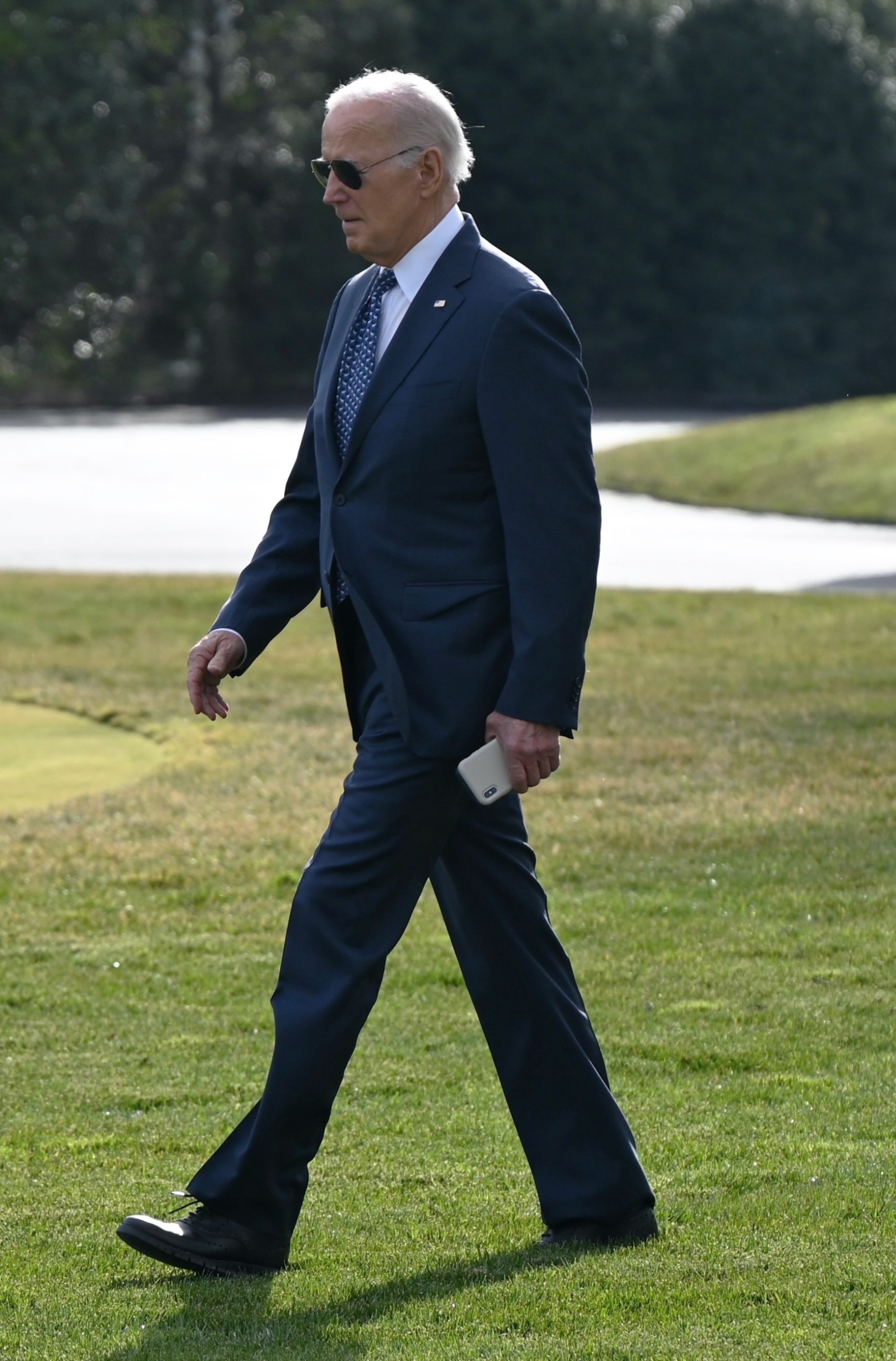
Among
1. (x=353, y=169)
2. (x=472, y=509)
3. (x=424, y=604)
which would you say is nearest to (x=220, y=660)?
(x=424, y=604)

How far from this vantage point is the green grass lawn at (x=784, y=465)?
78.0 ft

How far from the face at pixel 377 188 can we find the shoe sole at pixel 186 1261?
1.69 m

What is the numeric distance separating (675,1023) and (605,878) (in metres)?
1.72

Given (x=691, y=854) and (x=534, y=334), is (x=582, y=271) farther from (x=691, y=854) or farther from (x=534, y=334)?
(x=534, y=334)

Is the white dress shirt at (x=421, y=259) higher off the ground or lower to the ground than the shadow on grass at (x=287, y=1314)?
higher

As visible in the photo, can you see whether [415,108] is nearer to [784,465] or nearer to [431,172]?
[431,172]

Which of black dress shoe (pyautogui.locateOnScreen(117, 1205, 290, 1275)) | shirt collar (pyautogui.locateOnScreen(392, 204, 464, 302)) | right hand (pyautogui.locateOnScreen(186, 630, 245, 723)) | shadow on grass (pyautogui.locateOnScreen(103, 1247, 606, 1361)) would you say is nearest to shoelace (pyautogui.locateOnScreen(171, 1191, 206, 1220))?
black dress shoe (pyautogui.locateOnScreen(117, 1205, 290, 1275))

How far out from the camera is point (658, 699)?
1059 centimetres

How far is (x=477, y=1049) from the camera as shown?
17.0 feet

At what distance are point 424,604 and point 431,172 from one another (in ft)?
2.42

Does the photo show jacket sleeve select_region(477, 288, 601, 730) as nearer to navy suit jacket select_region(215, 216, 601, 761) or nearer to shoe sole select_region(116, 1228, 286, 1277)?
navy suit jacket select_region(215, 216, 601, 761)

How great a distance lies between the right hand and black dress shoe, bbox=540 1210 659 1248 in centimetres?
111

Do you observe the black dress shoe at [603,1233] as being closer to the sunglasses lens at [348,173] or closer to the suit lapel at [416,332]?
the suit lapel at [416,332]

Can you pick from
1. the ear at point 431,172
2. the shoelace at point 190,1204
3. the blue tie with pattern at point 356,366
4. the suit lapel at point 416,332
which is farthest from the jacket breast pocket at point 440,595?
the shoelace at point 190,1204
